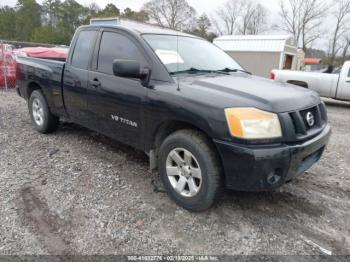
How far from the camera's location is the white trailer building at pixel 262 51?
20.4 m

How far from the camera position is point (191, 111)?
2736 millimetres

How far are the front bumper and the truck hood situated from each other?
0.35m

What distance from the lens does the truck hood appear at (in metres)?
2.59

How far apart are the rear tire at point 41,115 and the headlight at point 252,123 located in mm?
3537

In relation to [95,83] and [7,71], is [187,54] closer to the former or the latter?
[95,83]

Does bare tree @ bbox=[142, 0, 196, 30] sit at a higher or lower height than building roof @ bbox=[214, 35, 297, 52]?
higher

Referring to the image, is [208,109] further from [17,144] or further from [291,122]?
[17,144]

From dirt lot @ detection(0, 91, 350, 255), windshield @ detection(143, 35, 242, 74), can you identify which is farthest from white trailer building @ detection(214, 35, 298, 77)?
dirt lot @ detection(0, 91, 350, 255)

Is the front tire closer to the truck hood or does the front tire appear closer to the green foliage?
the truck hood

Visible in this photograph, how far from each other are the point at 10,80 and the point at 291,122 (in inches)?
424

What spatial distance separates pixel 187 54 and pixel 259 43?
62.6 ft

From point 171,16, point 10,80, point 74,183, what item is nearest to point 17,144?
point 74,183

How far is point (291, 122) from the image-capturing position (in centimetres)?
260

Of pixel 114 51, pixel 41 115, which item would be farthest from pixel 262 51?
pixel 114 51
